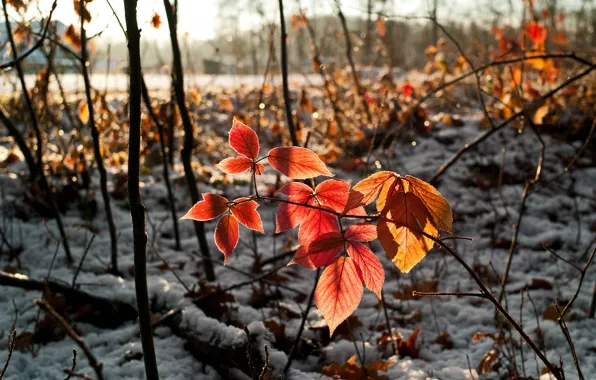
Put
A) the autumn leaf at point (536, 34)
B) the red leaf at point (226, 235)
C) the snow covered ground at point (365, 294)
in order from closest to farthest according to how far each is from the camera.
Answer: the red leaf at point (226, 235) < the snow covered ground at point (365, 294) < the autumn leaf at point (536, 34)

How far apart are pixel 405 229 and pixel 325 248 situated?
0.13 m

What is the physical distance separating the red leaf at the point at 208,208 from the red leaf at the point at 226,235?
0.02m

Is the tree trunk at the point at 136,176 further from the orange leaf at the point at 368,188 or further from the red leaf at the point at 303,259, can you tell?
Answer: the orange leaf at the point at 368,188

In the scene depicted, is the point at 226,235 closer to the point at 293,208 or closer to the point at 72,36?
the point at 293,208

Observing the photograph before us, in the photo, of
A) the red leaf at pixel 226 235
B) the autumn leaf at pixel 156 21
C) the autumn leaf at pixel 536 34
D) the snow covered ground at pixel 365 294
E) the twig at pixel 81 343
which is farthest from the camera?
the autumn leaf at pixel 536 34

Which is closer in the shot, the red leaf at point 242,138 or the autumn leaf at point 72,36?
the red leaf at point 242,138

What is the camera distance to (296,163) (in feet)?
2.48

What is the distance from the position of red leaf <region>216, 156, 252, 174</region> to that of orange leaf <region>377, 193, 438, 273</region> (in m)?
0.26

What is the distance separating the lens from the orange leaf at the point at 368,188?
69cm

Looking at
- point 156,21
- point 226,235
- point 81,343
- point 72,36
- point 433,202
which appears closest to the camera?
point 81,343

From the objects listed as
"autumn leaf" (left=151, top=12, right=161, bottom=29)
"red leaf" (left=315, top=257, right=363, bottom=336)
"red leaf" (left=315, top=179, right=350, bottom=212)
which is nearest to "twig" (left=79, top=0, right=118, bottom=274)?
"autumn leaf" (left=151, top=12, right=161, bottom=29)

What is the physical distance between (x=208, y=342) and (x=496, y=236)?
7.04ft

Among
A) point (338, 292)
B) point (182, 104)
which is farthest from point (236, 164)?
point (182, 104)

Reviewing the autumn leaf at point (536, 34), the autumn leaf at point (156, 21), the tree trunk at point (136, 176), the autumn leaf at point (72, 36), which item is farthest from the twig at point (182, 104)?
the autumn leaf at point (536, 34)
